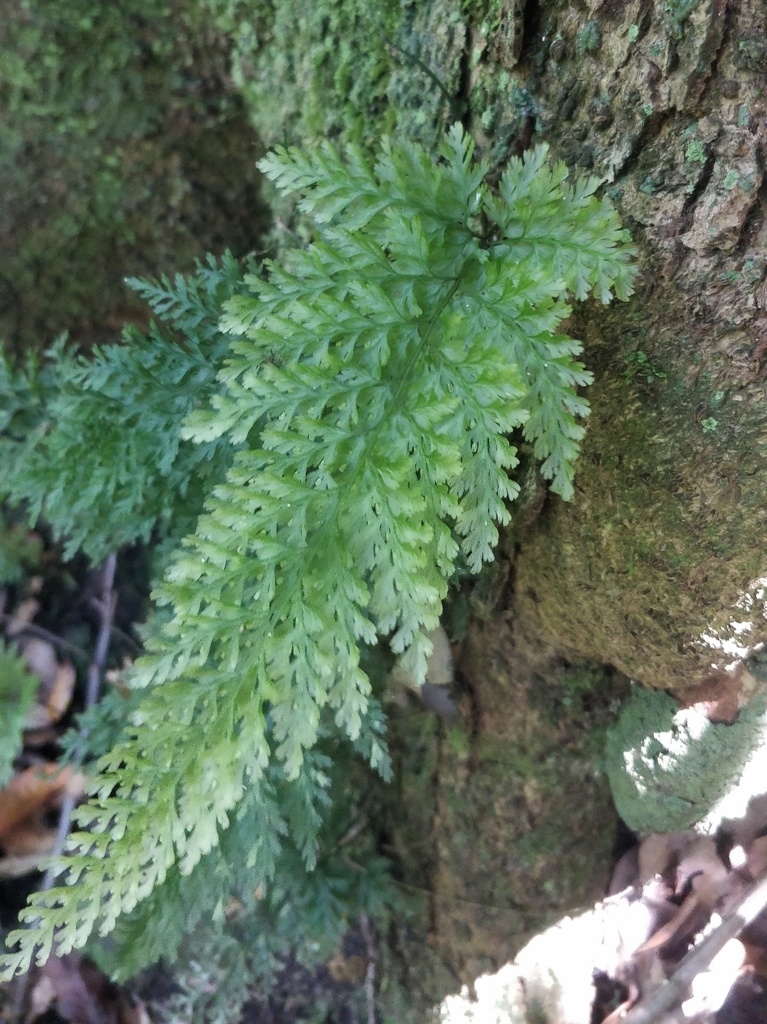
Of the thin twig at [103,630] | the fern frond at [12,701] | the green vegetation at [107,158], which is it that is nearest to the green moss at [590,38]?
the green vegetation at [107,158]

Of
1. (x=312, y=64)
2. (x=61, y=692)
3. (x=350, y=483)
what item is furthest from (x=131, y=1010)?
(x=312, y=64)

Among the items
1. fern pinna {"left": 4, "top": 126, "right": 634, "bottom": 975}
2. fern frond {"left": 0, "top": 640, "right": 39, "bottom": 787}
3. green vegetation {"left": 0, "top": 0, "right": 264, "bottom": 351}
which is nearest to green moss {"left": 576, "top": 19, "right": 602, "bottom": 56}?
fern pinna {"left": 4, "top": 126, "right": 634, "bottom": 975}

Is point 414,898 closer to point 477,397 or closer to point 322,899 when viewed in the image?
point 322,899

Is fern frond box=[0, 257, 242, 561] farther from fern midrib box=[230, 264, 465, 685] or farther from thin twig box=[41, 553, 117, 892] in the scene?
thin twig box=[41, 553, 117, 892]

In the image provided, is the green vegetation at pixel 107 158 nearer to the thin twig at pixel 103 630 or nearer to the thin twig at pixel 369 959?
the thin twig at pixel 103 630

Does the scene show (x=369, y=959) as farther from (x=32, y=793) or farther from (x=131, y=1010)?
(x=32, y=793)

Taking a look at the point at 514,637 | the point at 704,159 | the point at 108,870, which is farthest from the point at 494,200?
the point at 108,870
